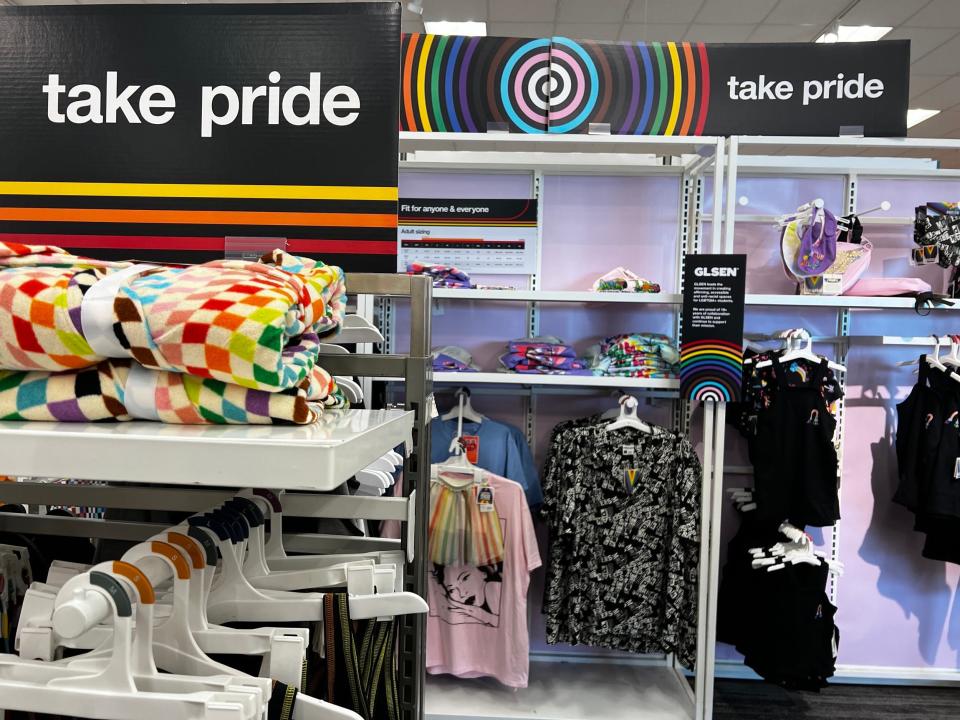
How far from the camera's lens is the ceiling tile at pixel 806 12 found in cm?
441

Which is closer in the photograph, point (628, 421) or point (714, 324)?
point (714, 324)

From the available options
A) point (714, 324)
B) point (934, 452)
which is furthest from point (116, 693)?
point (934, 452)

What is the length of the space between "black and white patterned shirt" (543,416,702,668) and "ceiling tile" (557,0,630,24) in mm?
3167

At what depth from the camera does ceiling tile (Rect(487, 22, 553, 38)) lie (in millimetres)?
4887

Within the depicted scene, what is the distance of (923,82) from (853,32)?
150cm

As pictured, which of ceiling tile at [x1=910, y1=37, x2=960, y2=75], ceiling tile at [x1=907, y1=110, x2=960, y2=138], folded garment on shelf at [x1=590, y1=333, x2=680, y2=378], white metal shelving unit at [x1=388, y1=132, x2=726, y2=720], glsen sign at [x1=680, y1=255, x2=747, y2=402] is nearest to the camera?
glsen sign at [x1=680, y1=255, x2=747, y2=402]

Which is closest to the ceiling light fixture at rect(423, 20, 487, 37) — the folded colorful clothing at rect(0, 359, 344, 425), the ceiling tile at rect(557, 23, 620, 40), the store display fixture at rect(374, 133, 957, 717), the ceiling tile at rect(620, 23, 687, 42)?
the ceiling tile at rect(557, 23, 620, 40)

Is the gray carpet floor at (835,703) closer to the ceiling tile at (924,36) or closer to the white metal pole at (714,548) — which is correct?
the white metal pole at (714,548)

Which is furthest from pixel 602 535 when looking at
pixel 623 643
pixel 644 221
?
pixel 644 221

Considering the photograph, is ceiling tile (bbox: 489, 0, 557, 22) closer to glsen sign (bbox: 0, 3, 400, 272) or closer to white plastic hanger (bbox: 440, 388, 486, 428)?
white plastic hanger (bbox: 440, 388, 486, 428)

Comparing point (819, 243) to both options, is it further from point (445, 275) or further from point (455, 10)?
point (455, 10)

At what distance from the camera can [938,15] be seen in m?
4.52

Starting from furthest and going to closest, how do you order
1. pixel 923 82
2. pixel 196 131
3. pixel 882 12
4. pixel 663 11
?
pixel 923 82 → pixel 663 11 → pixel 882 12 → pixel 196 131

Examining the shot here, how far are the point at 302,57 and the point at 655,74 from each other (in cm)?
194
